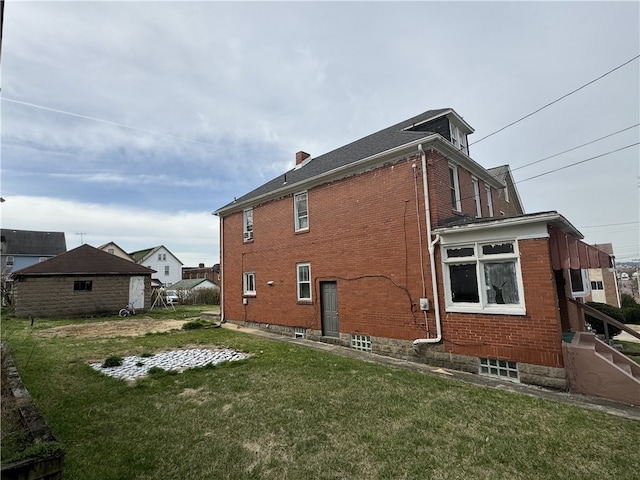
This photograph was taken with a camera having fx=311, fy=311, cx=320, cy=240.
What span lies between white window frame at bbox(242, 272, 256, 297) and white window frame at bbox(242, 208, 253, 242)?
5.87ft

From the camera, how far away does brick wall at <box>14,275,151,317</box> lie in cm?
1983

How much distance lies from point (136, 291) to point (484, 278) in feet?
78.8

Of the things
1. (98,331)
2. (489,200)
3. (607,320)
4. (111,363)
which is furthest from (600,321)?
(98,331)

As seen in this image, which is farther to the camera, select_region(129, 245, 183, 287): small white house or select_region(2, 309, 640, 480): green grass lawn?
select_region(129, 245, 183, 287): small white house

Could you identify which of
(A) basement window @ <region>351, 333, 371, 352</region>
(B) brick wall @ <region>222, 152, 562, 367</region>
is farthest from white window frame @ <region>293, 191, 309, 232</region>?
(A) basement window @ <region>351, 333, 371, 352</region>

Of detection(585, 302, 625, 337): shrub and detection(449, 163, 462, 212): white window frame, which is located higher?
detection(449, 163, 462, 212): white window frame

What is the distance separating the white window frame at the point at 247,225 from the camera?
15.8 m

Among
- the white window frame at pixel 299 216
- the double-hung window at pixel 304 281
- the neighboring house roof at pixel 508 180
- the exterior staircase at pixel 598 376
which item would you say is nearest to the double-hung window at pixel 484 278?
the exterior staircase at pixel 598 376

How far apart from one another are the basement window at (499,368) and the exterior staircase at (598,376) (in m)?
1.03

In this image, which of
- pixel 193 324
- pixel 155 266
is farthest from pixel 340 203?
pixel 155 266

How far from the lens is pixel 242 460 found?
3.84 metres

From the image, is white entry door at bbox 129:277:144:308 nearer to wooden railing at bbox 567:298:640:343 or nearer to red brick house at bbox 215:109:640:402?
red brick house at bbox 215:109:640:402

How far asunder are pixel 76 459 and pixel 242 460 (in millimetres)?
1987

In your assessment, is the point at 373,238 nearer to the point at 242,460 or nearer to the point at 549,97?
the point at 549,97
